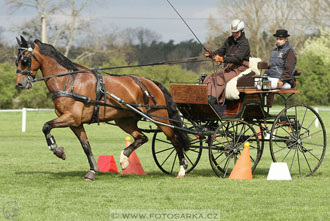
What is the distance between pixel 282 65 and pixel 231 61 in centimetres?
97

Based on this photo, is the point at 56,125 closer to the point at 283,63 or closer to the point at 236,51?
the point at 236,51

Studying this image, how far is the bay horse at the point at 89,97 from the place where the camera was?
964 cm

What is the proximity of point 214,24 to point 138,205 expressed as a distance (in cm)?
4389

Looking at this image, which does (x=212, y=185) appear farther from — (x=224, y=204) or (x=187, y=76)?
(x=187, y=76)

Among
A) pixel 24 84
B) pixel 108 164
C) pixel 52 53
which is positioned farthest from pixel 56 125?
pixel 108 164

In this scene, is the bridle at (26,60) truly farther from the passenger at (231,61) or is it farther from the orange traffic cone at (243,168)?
the orange traffic cone at (243,168)

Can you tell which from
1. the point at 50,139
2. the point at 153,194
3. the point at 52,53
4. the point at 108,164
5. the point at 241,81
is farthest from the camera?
the point at 108,164

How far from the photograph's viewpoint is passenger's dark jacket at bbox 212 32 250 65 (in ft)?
33.9

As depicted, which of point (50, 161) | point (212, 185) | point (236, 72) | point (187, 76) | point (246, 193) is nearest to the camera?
point (246, 193)

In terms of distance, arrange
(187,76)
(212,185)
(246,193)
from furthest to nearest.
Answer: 1. (187,76)
2. (212,185)
3. (246,193)

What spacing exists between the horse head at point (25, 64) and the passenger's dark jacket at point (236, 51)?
295cm

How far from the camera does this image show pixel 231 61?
10.3m

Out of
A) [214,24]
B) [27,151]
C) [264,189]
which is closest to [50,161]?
[27,151]

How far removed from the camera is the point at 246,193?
862 centimetres
